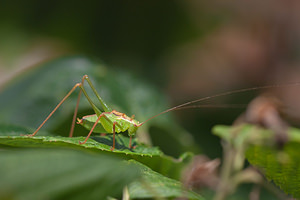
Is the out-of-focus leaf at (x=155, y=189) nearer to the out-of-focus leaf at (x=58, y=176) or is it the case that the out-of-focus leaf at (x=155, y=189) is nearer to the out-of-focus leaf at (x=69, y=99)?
the out-of-focus leaf at (x=58, y=176)

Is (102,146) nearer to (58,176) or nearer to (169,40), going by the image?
(58,176)

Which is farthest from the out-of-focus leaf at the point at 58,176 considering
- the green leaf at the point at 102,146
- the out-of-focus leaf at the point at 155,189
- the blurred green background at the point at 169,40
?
the blurred green background at the point at 169,40

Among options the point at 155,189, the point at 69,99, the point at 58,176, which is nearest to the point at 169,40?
the point at 69,99

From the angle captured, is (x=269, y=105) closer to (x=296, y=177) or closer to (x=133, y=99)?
(x=296, y=177)

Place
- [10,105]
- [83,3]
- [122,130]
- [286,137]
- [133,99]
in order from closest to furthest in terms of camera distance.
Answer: [286,137] < [122,130] < [10,105] < [133,99] < [83,3]

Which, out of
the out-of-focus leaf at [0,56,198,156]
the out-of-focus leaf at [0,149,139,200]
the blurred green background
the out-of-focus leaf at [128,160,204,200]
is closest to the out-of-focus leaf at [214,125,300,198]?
the out-of-focus leaf at [128,160,204,200]

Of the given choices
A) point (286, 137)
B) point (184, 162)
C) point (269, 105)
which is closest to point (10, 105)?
point (184, 162)

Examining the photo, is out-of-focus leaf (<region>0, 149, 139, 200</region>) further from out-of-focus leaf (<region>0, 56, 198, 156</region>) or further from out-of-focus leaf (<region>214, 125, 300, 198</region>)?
out-of-focus leaf (<region>0, 56, 198, 156</region>)
